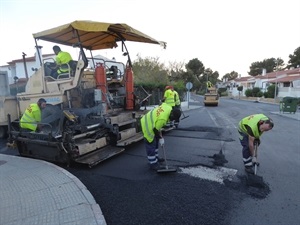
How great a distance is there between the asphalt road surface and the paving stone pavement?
→ 0.28 metres

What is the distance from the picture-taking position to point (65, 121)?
17.4 feet

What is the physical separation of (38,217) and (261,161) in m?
4.63

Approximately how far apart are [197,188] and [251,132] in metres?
1.53

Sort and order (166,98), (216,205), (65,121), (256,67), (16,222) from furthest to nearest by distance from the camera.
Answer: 1. (256,67)
2. (166,98)
3. (65,121)
4. (216,205)
5. (16,222)

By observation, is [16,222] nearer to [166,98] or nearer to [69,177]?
[69,177]

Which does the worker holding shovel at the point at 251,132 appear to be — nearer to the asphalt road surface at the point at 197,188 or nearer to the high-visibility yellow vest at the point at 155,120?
the asphalt road surface at the point at 197,188

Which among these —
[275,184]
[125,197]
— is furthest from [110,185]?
[275,184]

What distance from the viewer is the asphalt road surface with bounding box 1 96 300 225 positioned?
313 centimetres

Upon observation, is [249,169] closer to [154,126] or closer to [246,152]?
[246,152]

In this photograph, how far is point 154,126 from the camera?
4504 millimetres

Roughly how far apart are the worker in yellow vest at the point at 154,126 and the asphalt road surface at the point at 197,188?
0.34 metres

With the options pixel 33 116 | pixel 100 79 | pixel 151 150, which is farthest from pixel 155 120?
pixel 33 116

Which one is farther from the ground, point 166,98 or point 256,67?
point 256,67

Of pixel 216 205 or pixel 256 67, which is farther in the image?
pixel 256 67
